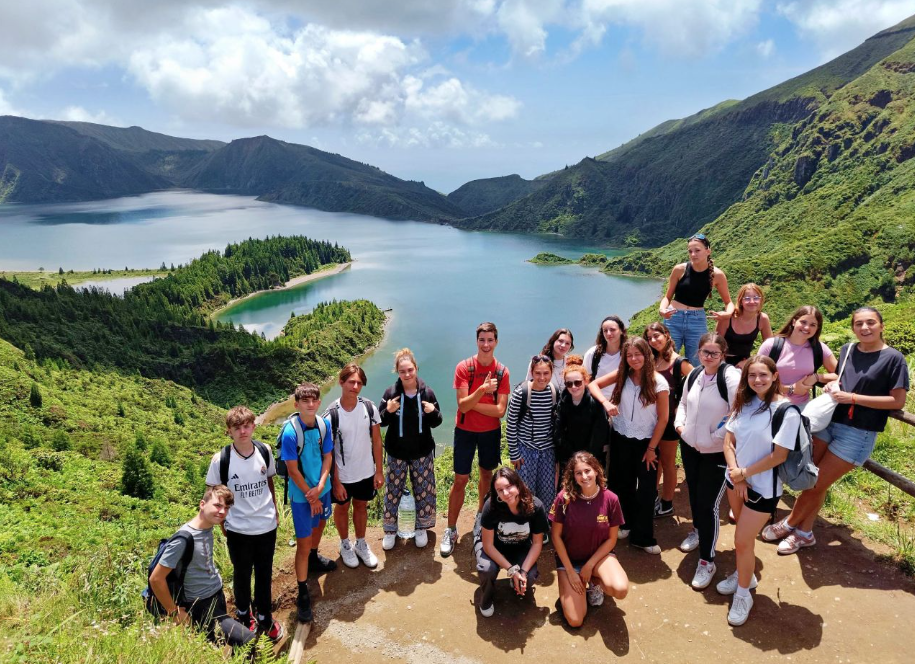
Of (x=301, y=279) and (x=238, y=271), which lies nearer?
(x=238, y=271)

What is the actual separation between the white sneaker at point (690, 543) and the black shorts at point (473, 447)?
218 cm

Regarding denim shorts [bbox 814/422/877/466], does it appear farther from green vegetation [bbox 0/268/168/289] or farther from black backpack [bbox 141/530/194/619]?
green vegetation [bbox 0/268/168/289]

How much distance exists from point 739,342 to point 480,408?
3.16 m

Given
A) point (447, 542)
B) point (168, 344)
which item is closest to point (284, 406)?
point (168, 344)

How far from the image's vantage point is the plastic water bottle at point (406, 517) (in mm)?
6367

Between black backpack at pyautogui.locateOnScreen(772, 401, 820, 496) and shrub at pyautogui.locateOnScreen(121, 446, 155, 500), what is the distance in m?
20.4

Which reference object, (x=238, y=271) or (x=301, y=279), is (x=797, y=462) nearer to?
(x=238, y=271)

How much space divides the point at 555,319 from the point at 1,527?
59386mm

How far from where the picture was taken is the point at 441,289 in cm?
8469

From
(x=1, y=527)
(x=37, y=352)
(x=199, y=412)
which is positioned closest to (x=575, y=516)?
(x=1, y=527)

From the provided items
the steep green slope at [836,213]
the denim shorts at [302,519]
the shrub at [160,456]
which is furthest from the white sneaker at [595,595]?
the steep green slope at [836,213]

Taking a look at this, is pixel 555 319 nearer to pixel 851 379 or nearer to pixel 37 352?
pixel 37 352

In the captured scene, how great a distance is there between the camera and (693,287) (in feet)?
21.3

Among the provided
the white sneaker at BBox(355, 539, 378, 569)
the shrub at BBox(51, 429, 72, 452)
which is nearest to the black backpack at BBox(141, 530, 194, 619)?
the white sneaker at BBox(355, 539, 378, 569)
